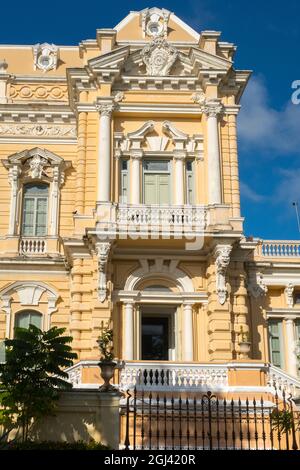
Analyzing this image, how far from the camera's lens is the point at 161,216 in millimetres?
20922

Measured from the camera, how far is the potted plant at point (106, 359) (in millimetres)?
14247

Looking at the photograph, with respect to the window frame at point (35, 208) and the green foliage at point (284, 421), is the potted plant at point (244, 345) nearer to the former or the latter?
the green foliage at point (284, 421)

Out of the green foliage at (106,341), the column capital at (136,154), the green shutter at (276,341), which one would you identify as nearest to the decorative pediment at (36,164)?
the column capital at (136,154)

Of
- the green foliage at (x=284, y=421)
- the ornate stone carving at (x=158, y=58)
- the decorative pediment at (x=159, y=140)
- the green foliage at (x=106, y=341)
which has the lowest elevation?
the green foliage at (x=284, y=421)

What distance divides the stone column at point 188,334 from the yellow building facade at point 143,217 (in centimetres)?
5

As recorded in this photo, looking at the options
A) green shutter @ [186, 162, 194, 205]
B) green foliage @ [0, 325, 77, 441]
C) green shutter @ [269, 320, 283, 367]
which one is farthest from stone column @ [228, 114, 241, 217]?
green foliage @ [0, 325, 77, 441]

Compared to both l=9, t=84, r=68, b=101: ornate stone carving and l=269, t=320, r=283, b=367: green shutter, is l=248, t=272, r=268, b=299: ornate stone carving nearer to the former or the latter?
l=269, t=320, r=283, b=367: green shutter

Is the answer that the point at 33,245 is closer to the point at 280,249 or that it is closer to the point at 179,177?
the point at 179,177

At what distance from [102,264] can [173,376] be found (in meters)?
4.38

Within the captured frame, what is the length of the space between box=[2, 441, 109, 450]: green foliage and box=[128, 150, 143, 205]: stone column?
10.4 meters

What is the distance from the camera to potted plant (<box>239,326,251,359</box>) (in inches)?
781

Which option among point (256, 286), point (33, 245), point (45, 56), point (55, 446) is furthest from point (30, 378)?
point (45, 56)

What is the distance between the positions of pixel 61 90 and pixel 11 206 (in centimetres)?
532

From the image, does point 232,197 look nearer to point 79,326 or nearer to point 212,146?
point 212,146
